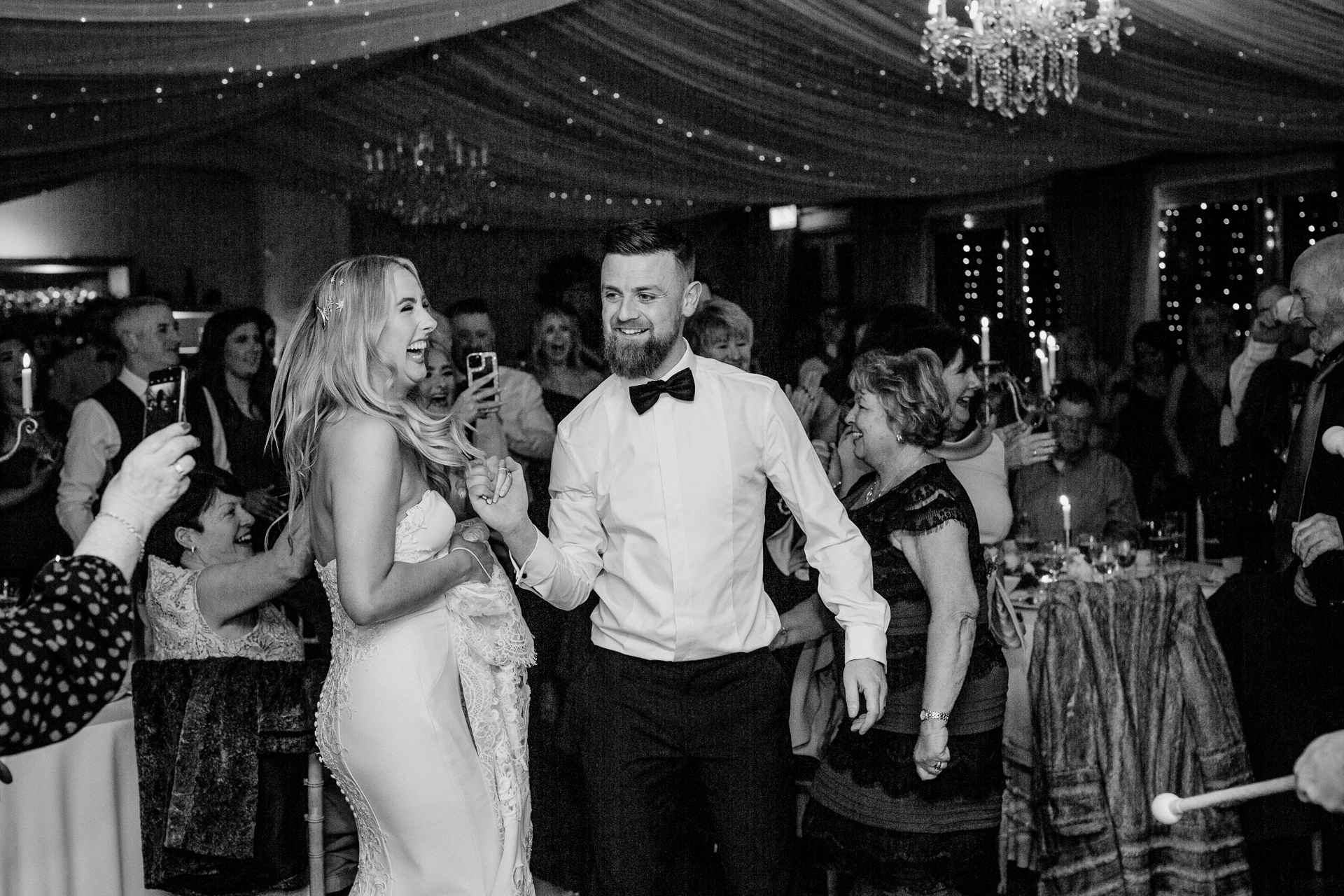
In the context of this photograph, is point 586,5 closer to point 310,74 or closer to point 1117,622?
point 310,74

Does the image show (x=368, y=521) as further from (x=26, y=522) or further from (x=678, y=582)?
(x=26, y=522)

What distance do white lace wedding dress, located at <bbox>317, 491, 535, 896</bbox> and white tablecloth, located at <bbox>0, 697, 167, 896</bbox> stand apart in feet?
2.21

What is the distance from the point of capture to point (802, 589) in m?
3.36

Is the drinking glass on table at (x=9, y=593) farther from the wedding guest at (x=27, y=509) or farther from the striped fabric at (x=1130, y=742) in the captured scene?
the striped fabric at (x=1130, y=742)

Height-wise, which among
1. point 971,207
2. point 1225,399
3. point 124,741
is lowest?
point 124,741

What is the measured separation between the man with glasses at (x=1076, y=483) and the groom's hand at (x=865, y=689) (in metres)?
2.32

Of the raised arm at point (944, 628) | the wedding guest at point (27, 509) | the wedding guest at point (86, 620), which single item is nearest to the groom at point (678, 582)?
the raised arm at point (944, 628)

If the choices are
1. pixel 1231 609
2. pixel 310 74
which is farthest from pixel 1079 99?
pixel 1231 609

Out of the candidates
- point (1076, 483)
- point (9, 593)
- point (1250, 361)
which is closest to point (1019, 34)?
point (1250, 361)

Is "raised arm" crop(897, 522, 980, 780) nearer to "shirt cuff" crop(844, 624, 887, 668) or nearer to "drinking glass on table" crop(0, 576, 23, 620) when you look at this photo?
"shirt cuff" crop(844, 624, 887, 668)

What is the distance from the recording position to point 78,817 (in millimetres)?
2852

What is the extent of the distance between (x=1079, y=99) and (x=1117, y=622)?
4541 millimetres

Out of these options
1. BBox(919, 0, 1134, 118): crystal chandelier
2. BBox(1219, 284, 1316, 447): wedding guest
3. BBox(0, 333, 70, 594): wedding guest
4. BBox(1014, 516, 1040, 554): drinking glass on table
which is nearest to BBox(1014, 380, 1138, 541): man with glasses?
BBox(1014, 516, 1040, 554): drinking glass on table

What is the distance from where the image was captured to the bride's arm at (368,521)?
231 cm
